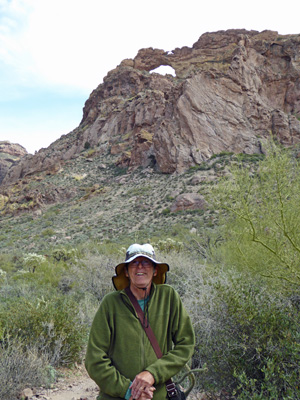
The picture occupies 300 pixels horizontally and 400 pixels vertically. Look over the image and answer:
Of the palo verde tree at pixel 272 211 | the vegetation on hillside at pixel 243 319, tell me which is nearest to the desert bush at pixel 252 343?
the vegetation on hillside at pixel 243 319

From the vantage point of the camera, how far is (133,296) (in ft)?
7.03

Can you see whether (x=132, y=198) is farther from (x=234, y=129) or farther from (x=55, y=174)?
(x=55, y=174)

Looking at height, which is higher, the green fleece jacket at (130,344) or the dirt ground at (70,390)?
the green fleece jacket at (130,344)

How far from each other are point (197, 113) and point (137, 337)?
3101 centimetres

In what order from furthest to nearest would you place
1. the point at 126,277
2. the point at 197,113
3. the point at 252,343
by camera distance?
the point at 197,113, the point at 252,343, the point at 126,277

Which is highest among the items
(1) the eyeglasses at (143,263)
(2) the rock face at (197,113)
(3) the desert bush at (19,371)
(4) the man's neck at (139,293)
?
(2) the rock face at (197,113)

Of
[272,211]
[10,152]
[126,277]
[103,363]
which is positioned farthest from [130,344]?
[10,152]

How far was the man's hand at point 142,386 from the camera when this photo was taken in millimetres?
1853

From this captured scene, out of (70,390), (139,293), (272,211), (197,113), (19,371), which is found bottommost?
(70,390)

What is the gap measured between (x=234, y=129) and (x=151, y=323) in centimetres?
3167

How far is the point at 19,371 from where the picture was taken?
364 cm

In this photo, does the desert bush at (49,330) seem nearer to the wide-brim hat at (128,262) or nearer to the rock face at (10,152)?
the wide-brim hat at (128,262)

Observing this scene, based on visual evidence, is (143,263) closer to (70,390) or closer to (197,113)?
(70,390)

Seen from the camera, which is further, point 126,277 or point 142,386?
point 126,277
